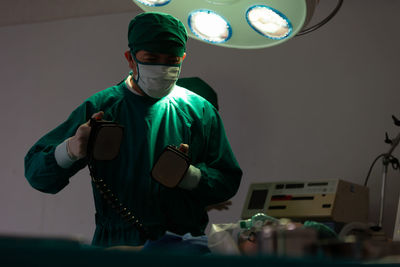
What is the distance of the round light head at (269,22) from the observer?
1.75 meters

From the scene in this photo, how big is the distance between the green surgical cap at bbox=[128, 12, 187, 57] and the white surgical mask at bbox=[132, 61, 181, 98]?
6cm

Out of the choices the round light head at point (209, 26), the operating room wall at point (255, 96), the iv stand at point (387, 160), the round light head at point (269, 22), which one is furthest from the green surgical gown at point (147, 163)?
the operating room wall at point (255, 96)

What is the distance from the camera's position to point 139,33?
2.06m

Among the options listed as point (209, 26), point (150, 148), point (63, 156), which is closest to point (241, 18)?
point (209, 26)

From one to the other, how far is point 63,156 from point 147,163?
31 centimetres

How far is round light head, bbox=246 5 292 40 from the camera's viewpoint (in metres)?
1.75

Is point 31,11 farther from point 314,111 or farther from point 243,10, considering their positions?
point 243,10

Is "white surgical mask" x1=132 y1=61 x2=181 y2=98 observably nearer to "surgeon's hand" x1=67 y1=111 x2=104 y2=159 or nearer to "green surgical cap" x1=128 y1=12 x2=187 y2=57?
"green surgical cap" x1=128 y1=12 x2=187 y2=57

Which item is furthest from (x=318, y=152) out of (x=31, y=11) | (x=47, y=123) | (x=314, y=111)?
(x=31, y=11)

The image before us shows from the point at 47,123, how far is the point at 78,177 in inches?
21.9

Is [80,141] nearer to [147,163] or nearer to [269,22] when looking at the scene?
[147,163]

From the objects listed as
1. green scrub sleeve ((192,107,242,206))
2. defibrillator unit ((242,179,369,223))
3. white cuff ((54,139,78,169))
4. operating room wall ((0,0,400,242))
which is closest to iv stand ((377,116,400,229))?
defibrillator unit ((242,179,369,223))

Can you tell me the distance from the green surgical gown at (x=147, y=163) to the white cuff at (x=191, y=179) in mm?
26

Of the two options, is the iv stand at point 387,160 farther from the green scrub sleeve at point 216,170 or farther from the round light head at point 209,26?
the round light head at point 209,26
